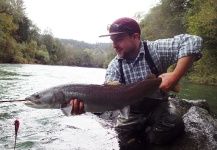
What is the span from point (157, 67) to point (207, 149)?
4.60 ft

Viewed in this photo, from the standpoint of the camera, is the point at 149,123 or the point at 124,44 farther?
the point at 149,123

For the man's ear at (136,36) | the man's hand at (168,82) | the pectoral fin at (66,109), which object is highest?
the man's ear at (136,36)

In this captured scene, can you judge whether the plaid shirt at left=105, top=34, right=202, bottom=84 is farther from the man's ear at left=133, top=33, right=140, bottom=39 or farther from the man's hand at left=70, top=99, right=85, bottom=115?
the man's hand at left=70, top=99, right=85, bottom=115

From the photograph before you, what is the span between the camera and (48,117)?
752 centimetres

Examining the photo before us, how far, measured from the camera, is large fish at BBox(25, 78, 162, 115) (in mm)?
3445

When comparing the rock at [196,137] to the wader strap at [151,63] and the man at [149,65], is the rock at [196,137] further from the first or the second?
the wader strap at [151,63]

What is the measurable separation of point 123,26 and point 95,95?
1.14 meters

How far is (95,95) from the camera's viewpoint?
3553mm

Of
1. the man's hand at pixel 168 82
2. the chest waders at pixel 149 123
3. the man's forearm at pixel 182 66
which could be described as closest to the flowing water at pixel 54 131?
the chest waders at pixel 149 123

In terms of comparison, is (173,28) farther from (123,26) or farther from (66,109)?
(66,109)

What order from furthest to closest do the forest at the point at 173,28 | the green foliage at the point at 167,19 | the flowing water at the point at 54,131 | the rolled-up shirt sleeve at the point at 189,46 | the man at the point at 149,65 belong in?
the green foliage at the point at 167,19 → the forest at the point at 173,28 → the flowing water at the point at 54,131 → the man at the point at 149,65 → the rolled-up shirt sleeve at the point at 189,46

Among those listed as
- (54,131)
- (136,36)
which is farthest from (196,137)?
(54,131)

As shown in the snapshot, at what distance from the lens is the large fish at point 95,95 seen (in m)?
3.45

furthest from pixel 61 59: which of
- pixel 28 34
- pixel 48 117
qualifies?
pixel 48 117
